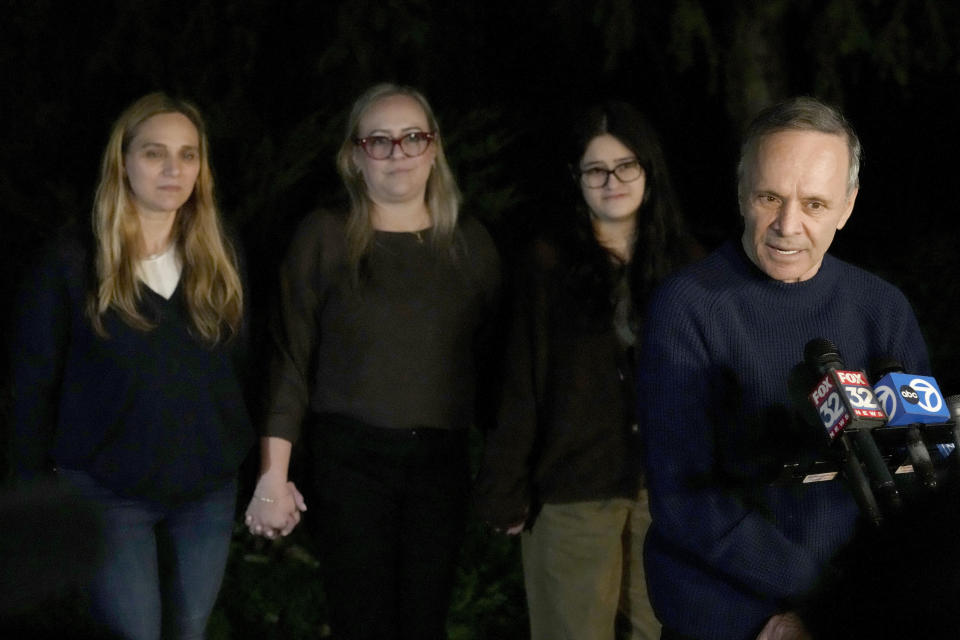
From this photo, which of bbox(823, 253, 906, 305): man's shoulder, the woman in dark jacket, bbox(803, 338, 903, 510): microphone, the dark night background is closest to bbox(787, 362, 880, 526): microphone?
bbox(803, 338, 903, 510): microphone

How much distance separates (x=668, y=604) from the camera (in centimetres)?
275

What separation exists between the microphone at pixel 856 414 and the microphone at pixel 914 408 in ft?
0.15

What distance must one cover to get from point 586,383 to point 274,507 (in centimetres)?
100

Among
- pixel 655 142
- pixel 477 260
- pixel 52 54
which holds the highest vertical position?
pixel 52 54

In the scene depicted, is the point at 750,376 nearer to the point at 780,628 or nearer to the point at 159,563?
the point at 780,628

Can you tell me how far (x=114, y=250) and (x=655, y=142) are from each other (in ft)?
5.23

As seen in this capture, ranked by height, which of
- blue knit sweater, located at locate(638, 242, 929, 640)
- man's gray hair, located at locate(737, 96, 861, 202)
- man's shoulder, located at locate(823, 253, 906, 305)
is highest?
man's gray hair, located at locate(737, 96, 861, 202)

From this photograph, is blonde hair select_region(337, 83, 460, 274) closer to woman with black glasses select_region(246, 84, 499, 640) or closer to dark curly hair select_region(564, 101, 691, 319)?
woman with black glasses select_region(246, 84, 499, 640)

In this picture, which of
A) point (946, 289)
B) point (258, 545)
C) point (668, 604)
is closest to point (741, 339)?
point (668, 604)

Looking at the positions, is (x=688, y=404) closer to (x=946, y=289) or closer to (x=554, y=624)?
(x=554, y=624)

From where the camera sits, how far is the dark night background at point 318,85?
5668 mm

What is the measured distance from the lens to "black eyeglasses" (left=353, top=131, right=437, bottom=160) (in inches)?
163

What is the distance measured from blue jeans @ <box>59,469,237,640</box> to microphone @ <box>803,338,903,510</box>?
7.22 ft

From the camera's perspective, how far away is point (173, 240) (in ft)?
13.2
